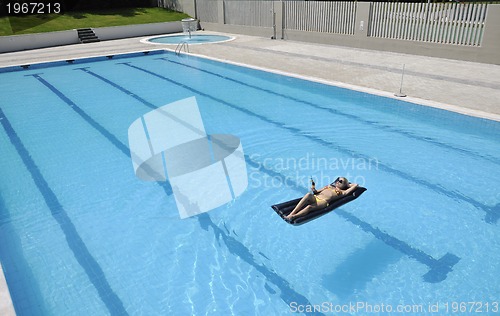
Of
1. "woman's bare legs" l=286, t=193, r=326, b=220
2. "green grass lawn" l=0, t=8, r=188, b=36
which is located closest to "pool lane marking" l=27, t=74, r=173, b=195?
"woman's bare legs" l=286, t=193, r=326, b=220

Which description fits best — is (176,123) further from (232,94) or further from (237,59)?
(237,59)

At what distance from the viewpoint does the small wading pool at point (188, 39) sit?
20.0 m

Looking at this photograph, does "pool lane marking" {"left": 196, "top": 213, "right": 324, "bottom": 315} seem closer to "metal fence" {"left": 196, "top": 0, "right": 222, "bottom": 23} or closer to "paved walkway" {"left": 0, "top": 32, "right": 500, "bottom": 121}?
"paved walkway" {"left": 0, "top": 32, "right": 500, "bottom": 121}

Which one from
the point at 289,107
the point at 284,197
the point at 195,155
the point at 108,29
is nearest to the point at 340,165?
the point at 284,197

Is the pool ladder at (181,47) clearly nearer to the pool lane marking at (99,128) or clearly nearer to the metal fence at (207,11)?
the metal fence at (207,11)

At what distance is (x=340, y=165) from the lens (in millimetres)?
6898

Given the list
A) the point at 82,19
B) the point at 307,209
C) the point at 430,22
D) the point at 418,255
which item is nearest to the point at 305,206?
the point at 307,209

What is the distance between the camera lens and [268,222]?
17.8 feet

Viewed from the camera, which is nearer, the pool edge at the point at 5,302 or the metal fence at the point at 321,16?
the pool edge at the point at 5,302

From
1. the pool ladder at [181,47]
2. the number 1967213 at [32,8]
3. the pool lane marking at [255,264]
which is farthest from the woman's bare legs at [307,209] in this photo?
the number 1967213 at [32,8]

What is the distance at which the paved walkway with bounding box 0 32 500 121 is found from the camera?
940 cm

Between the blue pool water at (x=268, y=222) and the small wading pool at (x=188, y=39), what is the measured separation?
11.2m

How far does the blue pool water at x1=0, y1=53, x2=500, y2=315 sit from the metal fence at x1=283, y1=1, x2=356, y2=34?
7701mm

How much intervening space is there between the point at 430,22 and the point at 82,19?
60.4ft
